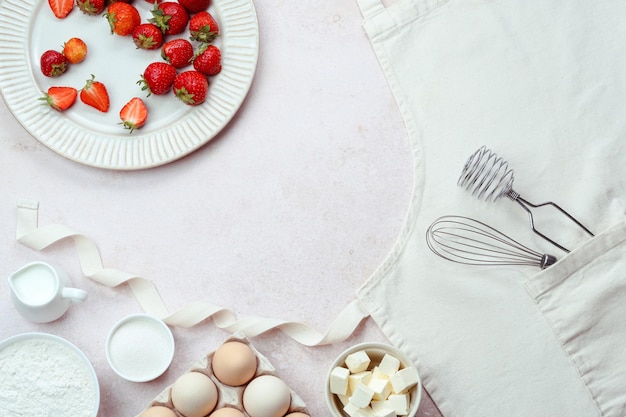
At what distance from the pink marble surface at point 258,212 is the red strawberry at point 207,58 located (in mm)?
77

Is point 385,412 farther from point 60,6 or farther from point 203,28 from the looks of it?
point 60,6

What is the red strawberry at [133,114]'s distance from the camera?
4.04 feet

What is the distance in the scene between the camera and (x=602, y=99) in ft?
4.11

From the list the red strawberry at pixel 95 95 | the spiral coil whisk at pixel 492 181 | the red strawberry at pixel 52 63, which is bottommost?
the spiral coil whisk at pixel 492 181

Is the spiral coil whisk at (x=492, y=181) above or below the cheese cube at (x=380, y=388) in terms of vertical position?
above

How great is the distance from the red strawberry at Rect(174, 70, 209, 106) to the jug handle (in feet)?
1.08

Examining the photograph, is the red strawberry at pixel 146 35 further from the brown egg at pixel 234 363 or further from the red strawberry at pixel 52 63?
the brown egg at pixel 234 363

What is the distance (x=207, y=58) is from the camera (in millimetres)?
1229

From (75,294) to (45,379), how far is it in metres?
0.13

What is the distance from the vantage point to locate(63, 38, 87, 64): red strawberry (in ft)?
4.07

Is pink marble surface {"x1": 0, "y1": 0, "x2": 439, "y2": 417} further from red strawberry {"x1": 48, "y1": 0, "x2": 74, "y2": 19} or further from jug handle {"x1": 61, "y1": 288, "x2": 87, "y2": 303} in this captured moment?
red strawberry {"x1": 48, "y1": 0, "x2": 74, "y2": 19}

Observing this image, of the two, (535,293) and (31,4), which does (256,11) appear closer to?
(31,4)

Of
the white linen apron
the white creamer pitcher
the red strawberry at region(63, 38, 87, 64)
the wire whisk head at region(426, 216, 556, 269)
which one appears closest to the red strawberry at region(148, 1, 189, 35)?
the red strawberry at region(63, 38, 87, 64)

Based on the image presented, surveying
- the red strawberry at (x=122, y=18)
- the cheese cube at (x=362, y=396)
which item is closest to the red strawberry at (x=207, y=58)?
the red strawberry at (x=122, y=18)
